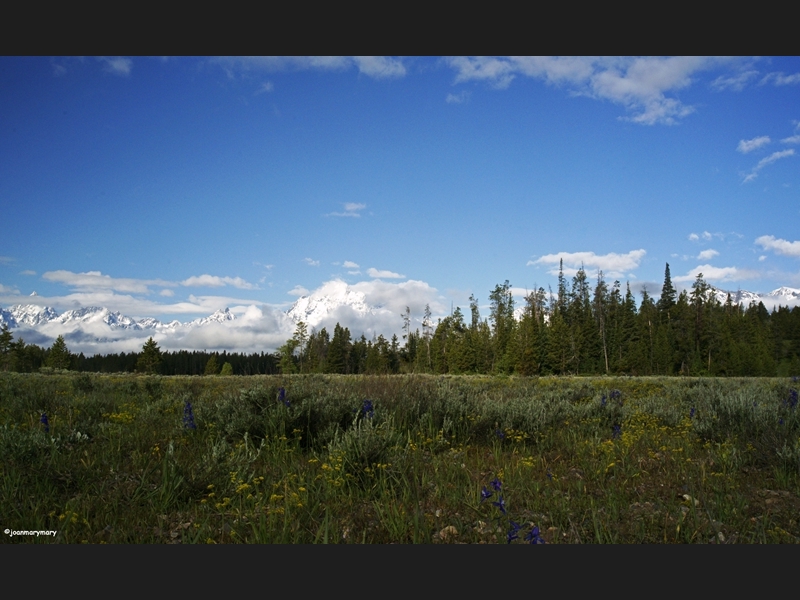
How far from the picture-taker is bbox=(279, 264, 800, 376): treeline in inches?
2352

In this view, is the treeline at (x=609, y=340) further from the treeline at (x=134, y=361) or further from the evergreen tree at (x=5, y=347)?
the evergreen tree at (x=5, y=347)

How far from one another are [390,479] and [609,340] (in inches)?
2718

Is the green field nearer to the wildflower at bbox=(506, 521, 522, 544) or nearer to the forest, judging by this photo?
the wildflower at bbox=(506, 521, 522, 544)

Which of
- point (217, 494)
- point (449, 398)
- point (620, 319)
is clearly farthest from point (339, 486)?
point (620, 319)

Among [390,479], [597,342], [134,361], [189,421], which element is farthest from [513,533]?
[134,361]

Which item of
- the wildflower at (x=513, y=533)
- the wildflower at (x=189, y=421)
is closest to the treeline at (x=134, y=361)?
the wildflower at (x=189, y=421)

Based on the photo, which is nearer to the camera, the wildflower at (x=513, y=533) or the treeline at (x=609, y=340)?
the wildflower at (x=513, y=533)

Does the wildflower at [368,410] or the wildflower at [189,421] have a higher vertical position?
the wildflower at [368,410]

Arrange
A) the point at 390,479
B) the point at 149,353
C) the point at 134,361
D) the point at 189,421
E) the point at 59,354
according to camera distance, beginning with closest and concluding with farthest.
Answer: the point at 390,479, the point at 189,421, the point at 59,354, the point at 149,353, the point at 134,361

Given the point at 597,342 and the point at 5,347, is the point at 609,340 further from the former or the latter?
the point at 5,347

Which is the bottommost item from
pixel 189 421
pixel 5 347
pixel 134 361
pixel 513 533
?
pixel 134 361

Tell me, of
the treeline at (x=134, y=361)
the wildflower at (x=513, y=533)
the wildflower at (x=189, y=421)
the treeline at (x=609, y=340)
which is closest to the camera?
the wildflower at (x=513, y=533)

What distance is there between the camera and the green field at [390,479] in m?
3.15

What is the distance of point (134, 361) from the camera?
122 meters
